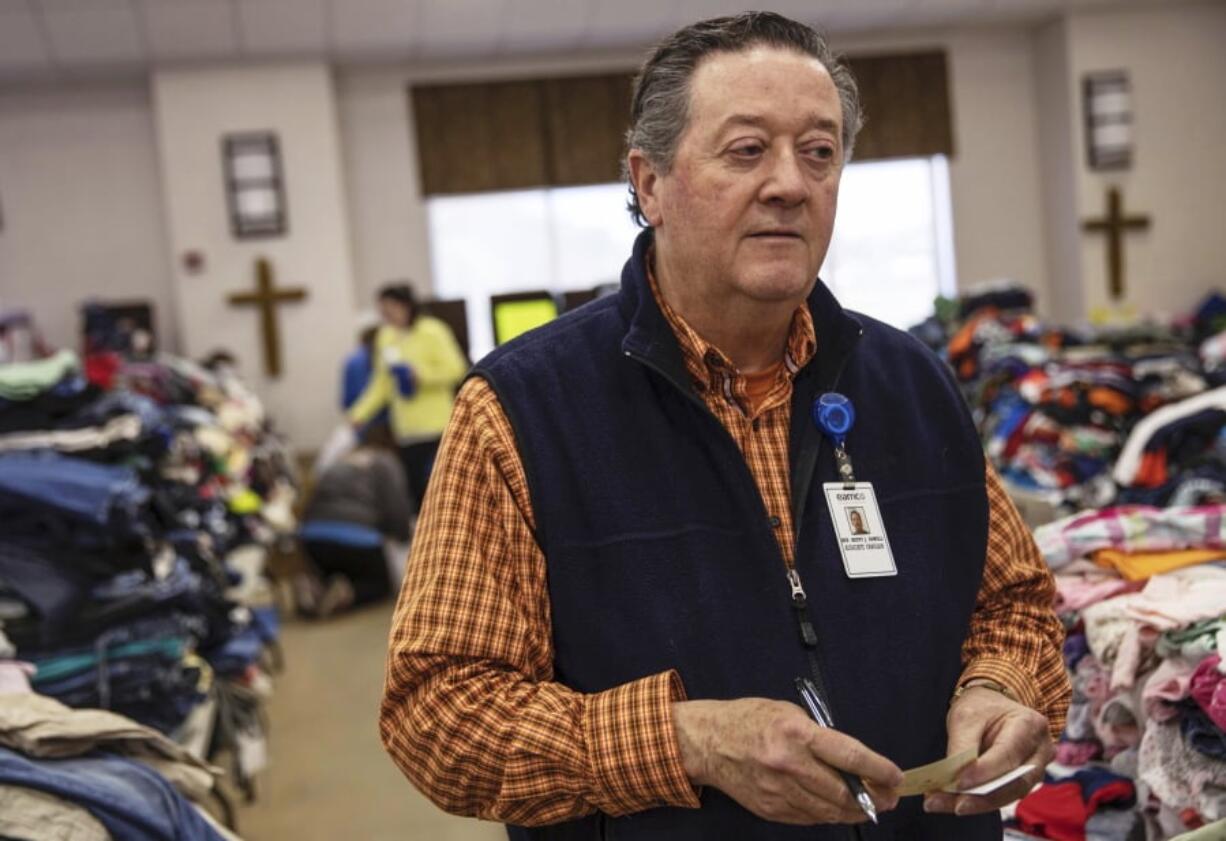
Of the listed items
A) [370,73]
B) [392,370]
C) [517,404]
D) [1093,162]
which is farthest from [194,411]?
[1093,162]

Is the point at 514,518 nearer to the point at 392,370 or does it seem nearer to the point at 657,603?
the point at 657,603

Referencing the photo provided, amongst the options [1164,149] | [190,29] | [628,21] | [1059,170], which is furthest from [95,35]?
[1164,149]

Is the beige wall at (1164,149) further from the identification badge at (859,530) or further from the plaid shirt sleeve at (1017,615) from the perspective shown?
the identification badge at (859,530)

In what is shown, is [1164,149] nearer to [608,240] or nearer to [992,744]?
[608,240]

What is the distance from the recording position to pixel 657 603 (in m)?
1.64

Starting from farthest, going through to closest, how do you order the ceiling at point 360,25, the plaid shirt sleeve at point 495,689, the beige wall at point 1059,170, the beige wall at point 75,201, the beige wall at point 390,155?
the beige wall at point 1059,170 → the beige wall at point 390,155 → the beige wall at point 75,201 → the ceiling at point 360,25 → the plaid shirt sleeve at point 495,689

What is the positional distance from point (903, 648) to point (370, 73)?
10.0 m

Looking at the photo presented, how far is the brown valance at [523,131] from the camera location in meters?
11.1

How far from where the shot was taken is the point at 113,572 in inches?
130

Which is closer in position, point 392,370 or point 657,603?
point 657,603

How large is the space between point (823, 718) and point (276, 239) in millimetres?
9432

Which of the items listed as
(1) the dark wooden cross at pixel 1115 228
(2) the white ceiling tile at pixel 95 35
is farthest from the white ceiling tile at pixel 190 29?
(1) the dark wooden cross at pixel 1115 228

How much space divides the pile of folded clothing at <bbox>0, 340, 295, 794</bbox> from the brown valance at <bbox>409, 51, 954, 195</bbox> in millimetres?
6695

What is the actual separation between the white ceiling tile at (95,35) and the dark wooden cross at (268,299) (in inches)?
65.5
